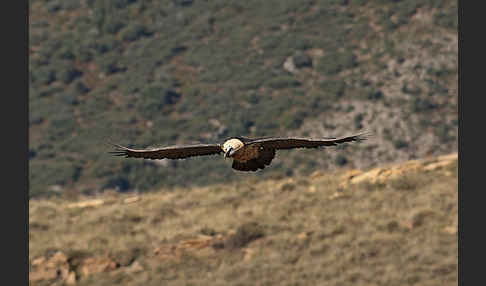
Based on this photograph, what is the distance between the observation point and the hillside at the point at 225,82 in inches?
A: 3944

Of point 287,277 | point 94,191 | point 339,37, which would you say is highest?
point 339,37

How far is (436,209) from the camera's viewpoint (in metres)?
44.0

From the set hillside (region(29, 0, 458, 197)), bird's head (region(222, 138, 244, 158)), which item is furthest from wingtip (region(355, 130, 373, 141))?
hillside (region(29, 0, 458, 197))

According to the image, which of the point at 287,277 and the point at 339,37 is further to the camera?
the point at 339,37

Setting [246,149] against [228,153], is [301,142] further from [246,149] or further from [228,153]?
[228,153]

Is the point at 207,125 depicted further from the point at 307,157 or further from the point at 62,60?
the point at 62,60

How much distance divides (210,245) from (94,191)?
192 feet

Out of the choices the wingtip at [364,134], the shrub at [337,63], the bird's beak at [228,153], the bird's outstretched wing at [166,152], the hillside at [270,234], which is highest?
the wingtip at [364,134]

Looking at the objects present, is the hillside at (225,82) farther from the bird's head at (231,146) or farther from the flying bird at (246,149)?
the bird's head at (231,146)

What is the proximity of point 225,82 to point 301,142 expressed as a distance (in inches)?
3958

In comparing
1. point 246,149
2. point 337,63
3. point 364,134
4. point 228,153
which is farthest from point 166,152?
point 337,63

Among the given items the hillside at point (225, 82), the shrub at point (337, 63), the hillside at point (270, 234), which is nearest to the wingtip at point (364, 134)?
the hillside at point (270, 234)

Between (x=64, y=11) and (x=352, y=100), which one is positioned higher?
(x=64, y=11)

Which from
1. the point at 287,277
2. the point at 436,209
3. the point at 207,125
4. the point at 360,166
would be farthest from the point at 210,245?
the point at 207,125
